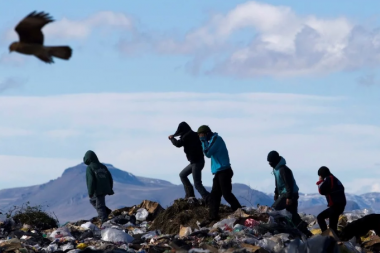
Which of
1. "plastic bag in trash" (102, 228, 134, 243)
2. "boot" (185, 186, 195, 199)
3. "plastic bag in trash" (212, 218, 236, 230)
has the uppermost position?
"boot" (185, 186, 195, 199)

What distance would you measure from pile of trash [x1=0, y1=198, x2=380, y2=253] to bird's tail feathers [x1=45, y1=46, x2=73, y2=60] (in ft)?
9.40

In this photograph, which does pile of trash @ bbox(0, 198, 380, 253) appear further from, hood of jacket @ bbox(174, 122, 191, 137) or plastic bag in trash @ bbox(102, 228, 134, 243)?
hood of jacket @ bbox(174, 122, 191, 137)

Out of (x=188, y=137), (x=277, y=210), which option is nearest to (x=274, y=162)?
(x=277, y=210)

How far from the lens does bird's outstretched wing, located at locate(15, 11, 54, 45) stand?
9.97 m

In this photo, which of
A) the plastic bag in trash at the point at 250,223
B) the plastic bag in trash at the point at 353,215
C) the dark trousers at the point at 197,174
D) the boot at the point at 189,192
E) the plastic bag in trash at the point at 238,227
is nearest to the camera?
the plastic bag in trash at the point at 238,227

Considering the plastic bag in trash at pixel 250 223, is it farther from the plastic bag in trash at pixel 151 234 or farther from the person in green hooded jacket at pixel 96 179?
the person in green hooded jacket at pixel 96 179

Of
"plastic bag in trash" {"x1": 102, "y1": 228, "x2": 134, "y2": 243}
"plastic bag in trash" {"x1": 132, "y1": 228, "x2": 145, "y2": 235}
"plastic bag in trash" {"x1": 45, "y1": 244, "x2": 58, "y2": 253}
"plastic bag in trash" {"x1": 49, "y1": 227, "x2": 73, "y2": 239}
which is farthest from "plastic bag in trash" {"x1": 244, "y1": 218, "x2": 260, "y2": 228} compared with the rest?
"plastic bag in trash" {"x1": 49, "y1": 227, "x2": 73, "y2": 239}

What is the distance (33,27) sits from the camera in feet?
32.8

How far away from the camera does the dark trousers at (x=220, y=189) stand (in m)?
13.9

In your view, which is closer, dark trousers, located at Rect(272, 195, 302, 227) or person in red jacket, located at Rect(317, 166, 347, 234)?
person in red jacket, located at Rect(317, 166, 347, 234)

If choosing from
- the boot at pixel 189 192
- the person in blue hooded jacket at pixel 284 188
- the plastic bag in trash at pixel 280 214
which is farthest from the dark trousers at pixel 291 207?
the boot at pixel 189 192

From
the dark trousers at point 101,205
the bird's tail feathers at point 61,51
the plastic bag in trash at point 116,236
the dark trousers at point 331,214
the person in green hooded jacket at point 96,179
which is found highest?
the bird's tail feathers at point 61,51

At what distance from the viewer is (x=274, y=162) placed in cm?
1370

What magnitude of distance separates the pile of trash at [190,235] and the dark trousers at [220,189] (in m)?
0.23
